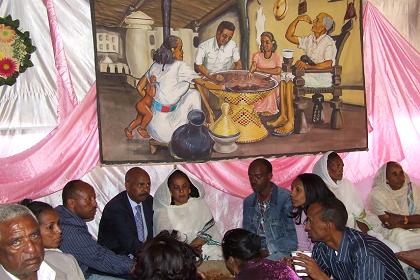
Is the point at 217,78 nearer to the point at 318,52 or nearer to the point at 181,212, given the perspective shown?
the point at 318,52

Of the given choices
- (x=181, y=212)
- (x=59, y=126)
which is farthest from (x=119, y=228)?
(x=59, y=126)

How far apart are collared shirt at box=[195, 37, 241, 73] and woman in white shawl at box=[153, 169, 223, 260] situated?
1253 millimetres

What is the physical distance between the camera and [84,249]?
161 inches

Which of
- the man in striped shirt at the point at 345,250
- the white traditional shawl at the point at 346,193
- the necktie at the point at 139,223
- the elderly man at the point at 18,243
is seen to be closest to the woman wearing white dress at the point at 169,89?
the necktie at the point at 139,223

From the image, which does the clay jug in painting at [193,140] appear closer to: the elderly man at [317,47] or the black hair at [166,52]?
the black hair at [166,52]

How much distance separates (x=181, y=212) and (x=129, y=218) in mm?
476

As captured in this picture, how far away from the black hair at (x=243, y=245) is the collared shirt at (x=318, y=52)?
345 cm

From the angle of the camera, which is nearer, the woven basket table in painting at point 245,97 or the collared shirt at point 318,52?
the woven basket table in painting at point 245,97

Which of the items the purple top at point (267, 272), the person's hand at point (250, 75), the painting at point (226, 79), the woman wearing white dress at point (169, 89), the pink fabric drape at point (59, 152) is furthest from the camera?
the person's hand at point (250, 75)

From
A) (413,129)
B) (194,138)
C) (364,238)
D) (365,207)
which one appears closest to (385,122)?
(413,129)

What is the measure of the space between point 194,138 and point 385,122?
2.25 metres

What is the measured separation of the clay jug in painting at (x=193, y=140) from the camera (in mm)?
5781

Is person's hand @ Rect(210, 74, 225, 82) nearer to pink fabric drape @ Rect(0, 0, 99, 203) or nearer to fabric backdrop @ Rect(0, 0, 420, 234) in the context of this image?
fabric backdrop @ Rect(0, 0, 420, 234)

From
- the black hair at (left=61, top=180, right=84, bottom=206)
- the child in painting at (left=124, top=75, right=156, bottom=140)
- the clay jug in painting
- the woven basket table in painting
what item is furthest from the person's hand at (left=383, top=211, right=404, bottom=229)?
the black hair at (left=61, top=180, right=84, bottom=206)
